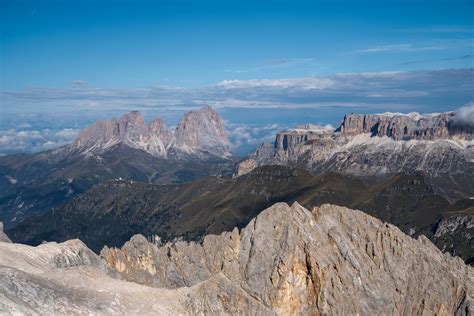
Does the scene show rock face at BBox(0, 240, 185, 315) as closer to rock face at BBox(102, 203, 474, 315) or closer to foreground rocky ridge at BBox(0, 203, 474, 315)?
foreground rocky ridge at BBox(0, 203, 474, 315)

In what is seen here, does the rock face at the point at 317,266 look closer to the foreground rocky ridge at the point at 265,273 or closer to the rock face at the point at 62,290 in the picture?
the foreground rocky ridge at the point at 265,273

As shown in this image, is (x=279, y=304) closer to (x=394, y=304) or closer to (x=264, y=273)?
(x=264, y=273)

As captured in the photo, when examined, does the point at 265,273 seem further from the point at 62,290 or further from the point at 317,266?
the point at 62,290

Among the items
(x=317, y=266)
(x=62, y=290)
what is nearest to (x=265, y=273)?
(x=317, y=266)

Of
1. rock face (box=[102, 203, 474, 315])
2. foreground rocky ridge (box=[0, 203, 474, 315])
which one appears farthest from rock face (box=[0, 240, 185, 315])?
rock face (box=[102, 203, 474, 315])

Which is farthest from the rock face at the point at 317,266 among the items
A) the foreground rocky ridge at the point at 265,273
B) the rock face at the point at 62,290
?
the rock face at the point at 62,290
